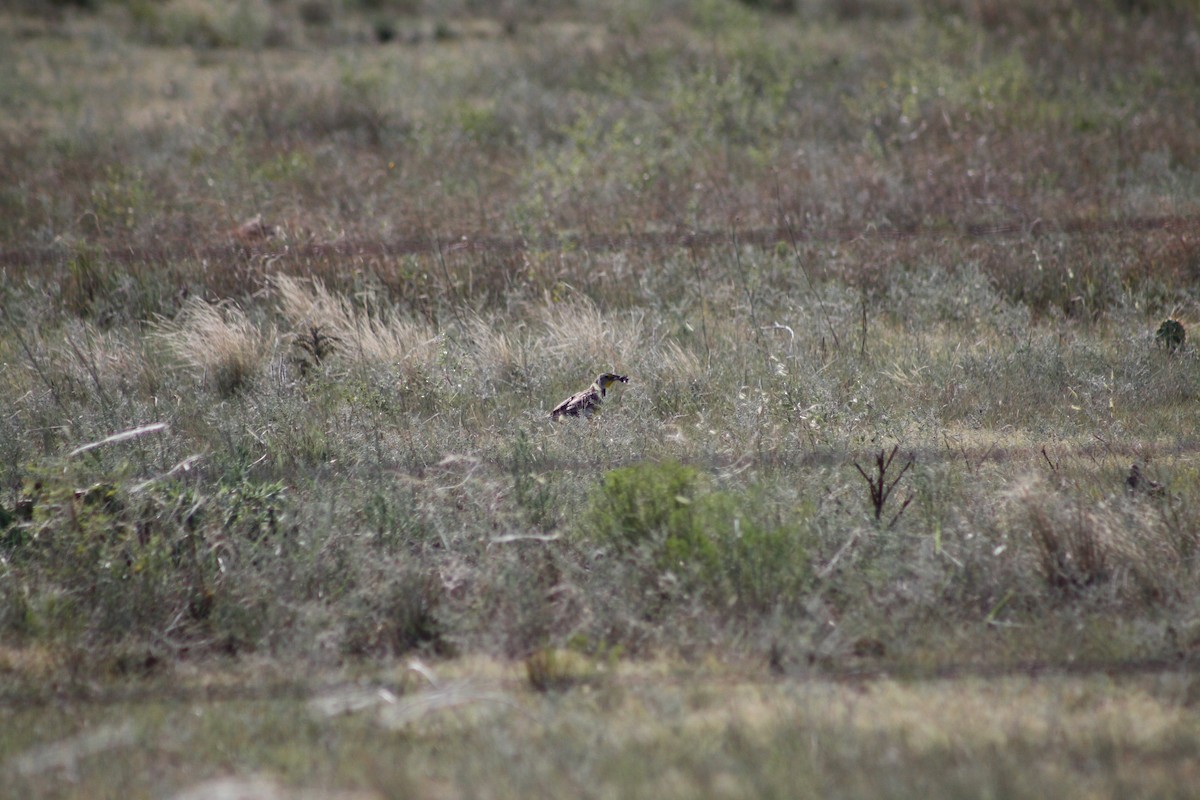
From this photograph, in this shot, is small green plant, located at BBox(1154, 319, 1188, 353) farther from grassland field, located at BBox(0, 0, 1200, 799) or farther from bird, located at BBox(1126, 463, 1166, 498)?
bird, located at BBox(1126, 463, 1166, 498)

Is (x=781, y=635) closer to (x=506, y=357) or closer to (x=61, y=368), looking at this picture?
(x=506, y=357)

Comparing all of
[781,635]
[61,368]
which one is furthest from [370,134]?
[781,635]

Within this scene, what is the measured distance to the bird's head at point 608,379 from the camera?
570 centimetres

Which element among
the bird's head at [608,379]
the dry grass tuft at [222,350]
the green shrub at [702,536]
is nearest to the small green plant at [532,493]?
the green shrub at [702,536]

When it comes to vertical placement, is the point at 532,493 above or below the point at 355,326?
above

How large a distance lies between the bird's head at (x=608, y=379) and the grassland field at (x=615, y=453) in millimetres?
107

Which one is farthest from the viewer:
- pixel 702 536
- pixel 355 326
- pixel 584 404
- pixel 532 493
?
Answer: pixel 355 326

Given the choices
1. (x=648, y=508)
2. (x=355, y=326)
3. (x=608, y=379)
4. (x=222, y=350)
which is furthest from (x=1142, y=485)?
(x=222, y=350)

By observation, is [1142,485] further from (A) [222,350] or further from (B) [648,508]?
(A) [222,350]

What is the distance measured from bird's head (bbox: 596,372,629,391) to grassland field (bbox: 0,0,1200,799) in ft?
0.35

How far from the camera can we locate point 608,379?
5809mm

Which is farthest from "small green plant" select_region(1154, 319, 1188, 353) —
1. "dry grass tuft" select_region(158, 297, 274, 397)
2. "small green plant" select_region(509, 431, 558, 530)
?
"dry grass tuft" select_region(158, 297, 274, 397)

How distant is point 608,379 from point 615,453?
0.92 m

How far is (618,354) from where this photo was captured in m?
6.37
